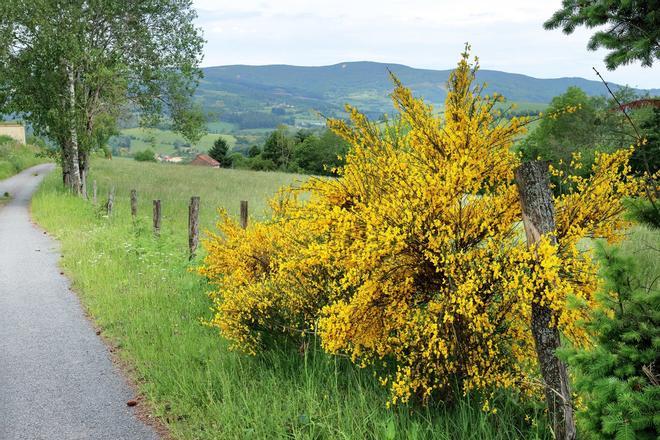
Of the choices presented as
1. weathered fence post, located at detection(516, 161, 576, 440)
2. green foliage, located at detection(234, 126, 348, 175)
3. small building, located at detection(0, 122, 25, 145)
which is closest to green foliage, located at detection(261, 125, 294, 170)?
green foliage, located at detection(234, 126, 348, 175)

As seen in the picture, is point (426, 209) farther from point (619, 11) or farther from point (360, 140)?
point (619, 11)

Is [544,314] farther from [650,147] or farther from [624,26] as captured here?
[650,147]

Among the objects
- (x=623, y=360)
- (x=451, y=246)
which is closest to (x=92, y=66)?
(x=451, y=246)

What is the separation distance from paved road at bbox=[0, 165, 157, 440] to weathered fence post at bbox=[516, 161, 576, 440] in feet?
11.3

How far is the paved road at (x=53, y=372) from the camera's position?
520cm

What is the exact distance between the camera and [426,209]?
410 centimetres

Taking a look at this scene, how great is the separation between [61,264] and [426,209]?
10974mm

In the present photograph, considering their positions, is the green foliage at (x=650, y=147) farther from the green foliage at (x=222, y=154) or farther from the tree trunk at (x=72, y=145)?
the green foliage at (x=222, y=154)

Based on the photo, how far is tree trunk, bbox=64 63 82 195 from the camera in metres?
23.3

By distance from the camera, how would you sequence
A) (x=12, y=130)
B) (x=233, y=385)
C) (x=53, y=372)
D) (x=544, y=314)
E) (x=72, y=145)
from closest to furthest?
(x=544, y=314), (x=233, y=385), (x=53, y=372), (x=72, y=145), (x=12, y=130)

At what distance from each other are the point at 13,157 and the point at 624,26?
49961 mm

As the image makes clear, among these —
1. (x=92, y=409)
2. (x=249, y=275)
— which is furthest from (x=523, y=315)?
(x=92, y=409)

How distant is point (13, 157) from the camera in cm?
4753

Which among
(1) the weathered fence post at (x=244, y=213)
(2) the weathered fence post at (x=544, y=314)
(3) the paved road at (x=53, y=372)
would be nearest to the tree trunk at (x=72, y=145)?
(3) the paved road at (x=53, y=372)
